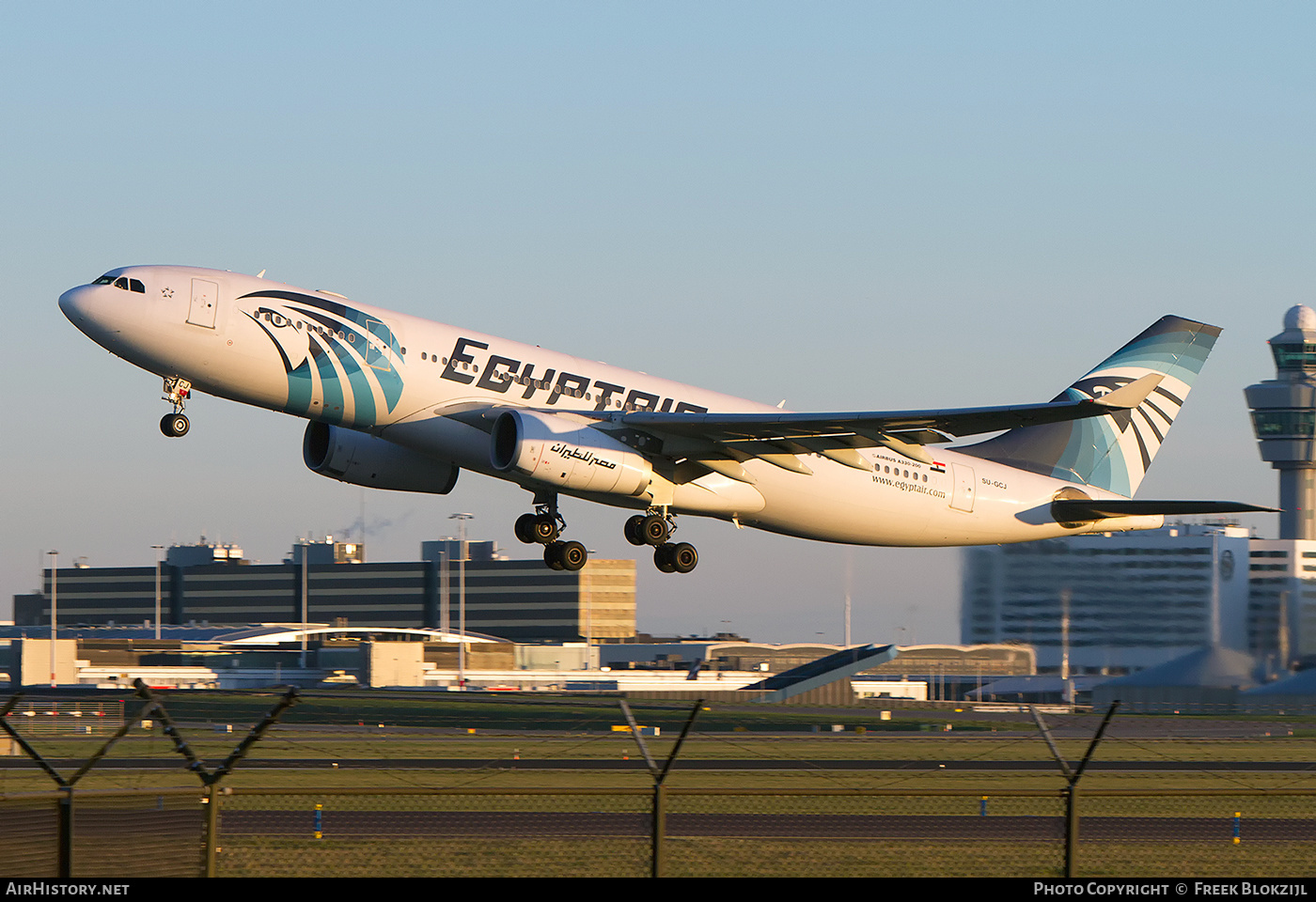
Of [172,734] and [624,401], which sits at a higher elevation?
[624,401]

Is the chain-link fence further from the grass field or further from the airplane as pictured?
the airplane

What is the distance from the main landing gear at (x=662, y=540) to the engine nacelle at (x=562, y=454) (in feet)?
5.18

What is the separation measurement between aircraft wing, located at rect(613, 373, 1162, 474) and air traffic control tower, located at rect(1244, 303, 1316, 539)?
381 ft

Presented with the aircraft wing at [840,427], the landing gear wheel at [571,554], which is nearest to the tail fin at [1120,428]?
the aircraft wing at [840,427]

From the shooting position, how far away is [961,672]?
328ft

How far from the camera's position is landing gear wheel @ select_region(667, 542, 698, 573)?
34.7 m

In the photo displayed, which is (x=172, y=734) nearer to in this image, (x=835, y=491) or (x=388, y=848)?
(x=388, y=848)

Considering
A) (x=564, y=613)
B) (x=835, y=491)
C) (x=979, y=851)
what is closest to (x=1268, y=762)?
(x=835, y=491)

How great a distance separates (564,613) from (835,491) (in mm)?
118733

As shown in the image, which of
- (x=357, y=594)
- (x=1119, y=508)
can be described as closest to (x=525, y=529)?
(x=1119, y=508)

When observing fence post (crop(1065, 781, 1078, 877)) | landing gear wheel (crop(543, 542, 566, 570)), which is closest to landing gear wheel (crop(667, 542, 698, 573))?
landing gear wheel (crop(543, 542, 566, 570))

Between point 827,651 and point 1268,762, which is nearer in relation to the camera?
point 1268,762

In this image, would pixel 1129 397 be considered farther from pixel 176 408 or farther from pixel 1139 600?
pixel 176 408

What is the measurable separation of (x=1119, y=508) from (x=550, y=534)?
14714 millimetres
